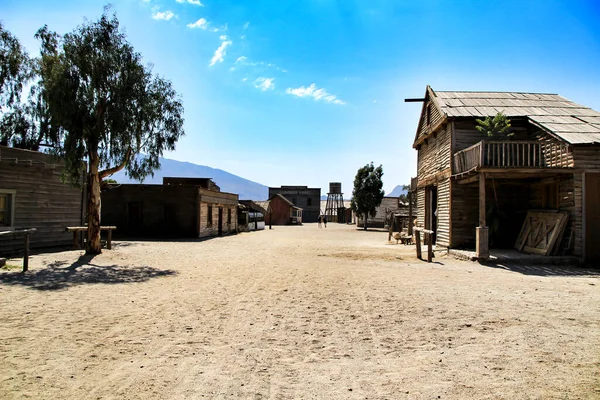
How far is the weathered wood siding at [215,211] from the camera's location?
27578mm

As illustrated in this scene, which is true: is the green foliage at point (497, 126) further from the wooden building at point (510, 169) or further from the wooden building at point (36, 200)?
the wooden building at point (36, 200)

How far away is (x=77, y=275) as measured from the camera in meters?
10.5

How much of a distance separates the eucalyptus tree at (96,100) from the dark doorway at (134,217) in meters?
12.7

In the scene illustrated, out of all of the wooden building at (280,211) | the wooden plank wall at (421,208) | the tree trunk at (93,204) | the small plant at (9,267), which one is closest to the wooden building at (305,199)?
the wooden building at (280,211)

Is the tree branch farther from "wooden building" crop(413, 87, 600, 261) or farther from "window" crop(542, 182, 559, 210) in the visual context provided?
"window" crop(542, 182, 559, 210)

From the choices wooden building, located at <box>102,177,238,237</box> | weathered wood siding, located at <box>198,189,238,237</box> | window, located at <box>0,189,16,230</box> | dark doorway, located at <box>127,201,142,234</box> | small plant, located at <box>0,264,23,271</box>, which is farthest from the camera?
weathered wood siding, located at <box>198,189,238,237</box>

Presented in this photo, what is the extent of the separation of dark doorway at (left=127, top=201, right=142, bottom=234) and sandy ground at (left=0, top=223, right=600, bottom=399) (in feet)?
57.3

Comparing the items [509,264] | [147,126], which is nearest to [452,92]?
[509,264]

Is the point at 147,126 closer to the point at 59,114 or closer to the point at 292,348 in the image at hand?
the point at 59,114

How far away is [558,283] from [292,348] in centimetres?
881

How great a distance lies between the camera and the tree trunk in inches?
557

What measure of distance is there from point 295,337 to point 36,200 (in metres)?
15.5

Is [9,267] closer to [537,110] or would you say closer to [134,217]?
[134,217]

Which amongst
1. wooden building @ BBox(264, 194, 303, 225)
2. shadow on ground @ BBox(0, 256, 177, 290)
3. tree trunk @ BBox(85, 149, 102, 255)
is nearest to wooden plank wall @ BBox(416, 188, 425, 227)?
shadow on ground @ BBox(0, 256, 177, 290)
